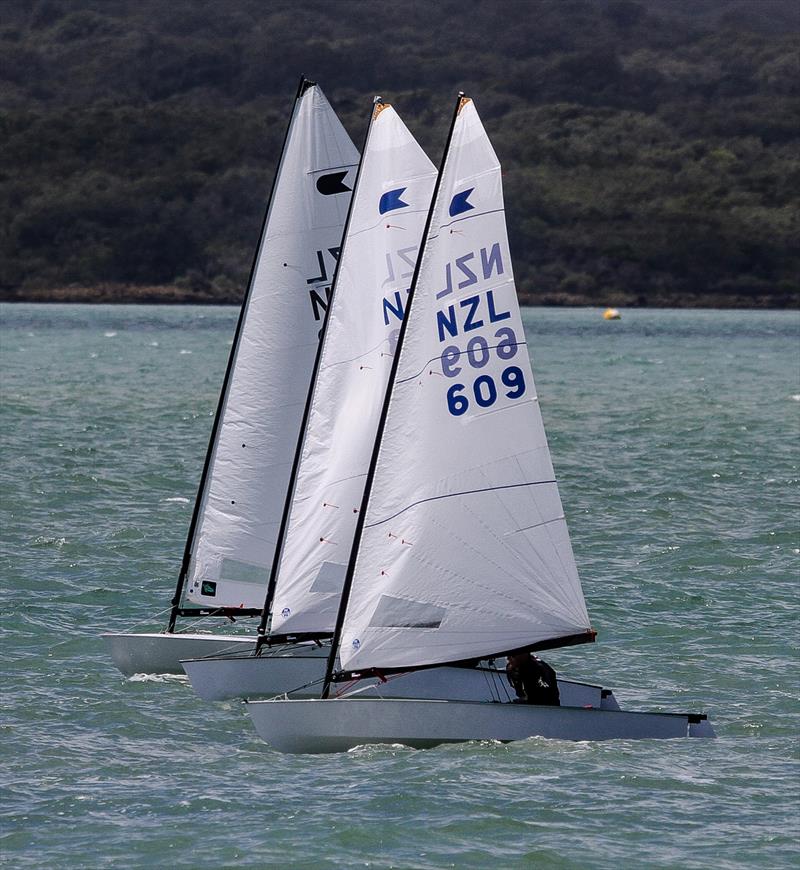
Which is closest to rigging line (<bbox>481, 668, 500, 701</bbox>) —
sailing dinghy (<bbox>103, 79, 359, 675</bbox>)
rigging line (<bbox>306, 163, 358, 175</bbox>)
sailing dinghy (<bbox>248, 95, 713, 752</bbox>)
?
sailing dinghy (<bbox>248, 95, 713, 752</bbox>)

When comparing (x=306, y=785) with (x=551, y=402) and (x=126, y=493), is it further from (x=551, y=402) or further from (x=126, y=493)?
(x=551, y=402)

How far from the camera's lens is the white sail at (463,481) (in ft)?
63.0

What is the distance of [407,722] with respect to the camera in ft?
62.5

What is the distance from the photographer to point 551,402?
71.4m

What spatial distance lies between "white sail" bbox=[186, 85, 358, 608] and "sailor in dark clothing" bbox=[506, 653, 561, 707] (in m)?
5.24

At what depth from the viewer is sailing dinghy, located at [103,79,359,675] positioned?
74.7ft

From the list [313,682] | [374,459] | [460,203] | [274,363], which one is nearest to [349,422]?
[374,459]

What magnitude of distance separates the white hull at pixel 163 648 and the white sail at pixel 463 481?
3.82 meters

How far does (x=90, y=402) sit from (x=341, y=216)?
155 ft

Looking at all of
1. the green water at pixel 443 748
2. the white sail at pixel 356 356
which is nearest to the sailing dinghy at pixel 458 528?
the green water at pixel 443 748

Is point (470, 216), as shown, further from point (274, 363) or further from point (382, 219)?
point (274, 363)

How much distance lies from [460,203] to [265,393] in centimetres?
524

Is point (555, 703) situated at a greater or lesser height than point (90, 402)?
A: lesser

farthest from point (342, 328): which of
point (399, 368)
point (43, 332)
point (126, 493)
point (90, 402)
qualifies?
point (43, 332)
